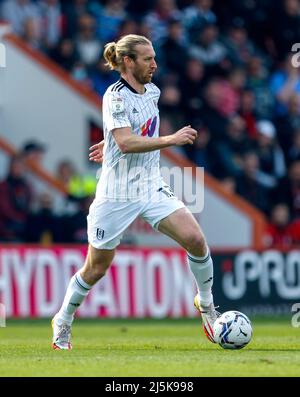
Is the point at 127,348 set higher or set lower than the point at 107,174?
lower

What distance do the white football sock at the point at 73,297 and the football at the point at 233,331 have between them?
1.17 m

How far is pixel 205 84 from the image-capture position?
19250mm

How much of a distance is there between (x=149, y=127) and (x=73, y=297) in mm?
1567

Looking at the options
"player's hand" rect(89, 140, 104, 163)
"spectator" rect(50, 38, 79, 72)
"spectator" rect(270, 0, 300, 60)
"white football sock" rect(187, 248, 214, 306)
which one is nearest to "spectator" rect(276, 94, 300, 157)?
"spectator" rect(270, 0, 300, 60)

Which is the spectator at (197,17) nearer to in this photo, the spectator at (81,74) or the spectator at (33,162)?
the spectator at (81,74)

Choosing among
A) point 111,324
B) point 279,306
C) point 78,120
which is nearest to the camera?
point 111,324

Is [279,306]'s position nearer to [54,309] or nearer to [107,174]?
[54,309]

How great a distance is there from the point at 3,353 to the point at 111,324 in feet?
18.2

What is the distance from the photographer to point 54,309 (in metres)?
16.1

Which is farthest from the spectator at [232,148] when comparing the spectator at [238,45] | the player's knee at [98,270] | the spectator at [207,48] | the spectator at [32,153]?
the player's knee at [98,270]

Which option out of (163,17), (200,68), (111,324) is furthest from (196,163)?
(111,324)

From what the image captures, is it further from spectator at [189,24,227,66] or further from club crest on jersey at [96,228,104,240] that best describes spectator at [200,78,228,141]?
club crest on jersey at [96,228,104,240]

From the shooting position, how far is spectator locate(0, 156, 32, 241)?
1677cm

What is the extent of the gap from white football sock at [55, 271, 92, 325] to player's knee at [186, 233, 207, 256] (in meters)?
0.93
